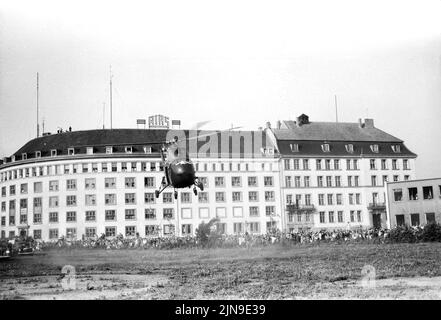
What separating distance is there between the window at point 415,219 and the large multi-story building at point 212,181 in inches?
83.9

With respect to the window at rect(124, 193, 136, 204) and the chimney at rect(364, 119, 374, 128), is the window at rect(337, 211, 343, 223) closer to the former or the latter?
the chimney at rect(364, 119, 374, 128)

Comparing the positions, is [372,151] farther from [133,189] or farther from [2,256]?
[2,256]

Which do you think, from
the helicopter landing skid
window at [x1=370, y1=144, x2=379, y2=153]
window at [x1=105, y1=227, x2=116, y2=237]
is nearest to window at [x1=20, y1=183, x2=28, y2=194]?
window at [x1=105, y1=227, x2=116, y2=237]

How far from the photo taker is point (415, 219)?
18.5m

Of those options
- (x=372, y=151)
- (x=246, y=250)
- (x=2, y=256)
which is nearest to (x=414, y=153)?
(x=372, y=151)

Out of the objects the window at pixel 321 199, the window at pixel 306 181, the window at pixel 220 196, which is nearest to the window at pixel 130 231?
the window at pixel 220 196

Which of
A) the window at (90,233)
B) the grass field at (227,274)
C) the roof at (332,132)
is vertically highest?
the roof at (332,132)

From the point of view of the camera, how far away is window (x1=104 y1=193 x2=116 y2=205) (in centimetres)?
1522

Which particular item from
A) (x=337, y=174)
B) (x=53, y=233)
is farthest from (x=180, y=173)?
(x=337, y=174)

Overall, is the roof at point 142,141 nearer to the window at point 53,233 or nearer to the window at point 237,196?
the window at point 237,196

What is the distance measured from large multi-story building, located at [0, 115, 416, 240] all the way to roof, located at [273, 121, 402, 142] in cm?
3

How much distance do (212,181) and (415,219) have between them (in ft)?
27.3

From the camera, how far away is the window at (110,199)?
15.2m

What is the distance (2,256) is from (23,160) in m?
2.70
